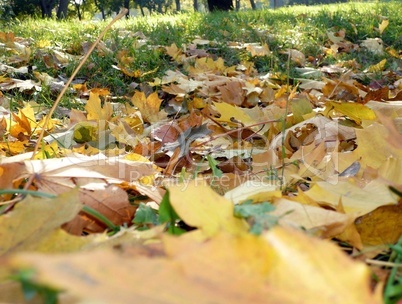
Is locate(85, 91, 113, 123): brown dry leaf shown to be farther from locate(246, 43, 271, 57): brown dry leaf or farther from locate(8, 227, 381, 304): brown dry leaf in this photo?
locate(246, 43, 271, 57): brown dry leaf

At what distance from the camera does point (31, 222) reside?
1.63ft

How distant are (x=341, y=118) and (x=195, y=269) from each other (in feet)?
4.12

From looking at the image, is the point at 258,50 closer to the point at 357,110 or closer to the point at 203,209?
the point at 357,110

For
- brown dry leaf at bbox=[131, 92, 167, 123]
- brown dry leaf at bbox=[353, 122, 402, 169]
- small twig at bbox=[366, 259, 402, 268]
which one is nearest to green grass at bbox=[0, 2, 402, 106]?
brown dry leaf at bbox=[131, 92, 167, 123]

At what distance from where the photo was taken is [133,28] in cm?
440

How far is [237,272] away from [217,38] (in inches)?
148

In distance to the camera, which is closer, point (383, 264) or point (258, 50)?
point (383, 264)

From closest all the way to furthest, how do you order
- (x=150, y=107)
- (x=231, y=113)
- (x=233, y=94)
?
(x=231, y=113), (x=150, y=107), (x=233, y=94)

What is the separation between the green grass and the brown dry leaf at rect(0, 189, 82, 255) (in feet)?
6.66

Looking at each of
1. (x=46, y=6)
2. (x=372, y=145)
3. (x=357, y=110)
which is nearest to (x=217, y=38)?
(x=357, y=110)

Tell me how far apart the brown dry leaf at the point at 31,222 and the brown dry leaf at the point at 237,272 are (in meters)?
0.22

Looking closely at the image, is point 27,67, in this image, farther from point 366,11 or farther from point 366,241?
point 366,11

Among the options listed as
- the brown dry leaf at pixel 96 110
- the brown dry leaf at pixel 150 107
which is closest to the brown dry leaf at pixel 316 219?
the brown dry leaf at pixel 96 110

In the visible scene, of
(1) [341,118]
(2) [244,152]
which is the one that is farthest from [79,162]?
(1) [341,118]
